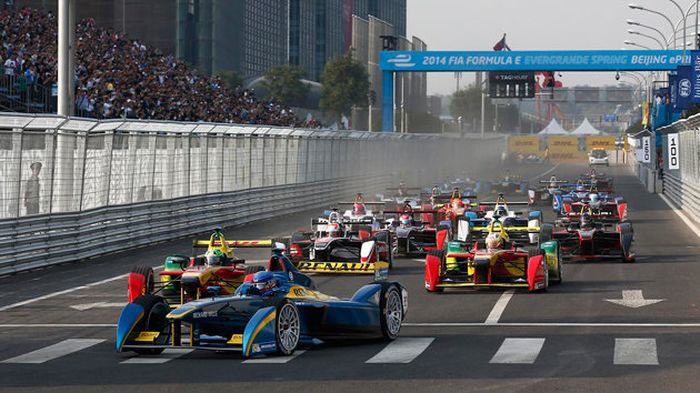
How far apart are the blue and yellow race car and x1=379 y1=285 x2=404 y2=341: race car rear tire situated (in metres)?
0.01

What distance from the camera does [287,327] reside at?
1372cm

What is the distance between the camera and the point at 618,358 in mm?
13312

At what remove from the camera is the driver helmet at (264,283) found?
14266 millimetres

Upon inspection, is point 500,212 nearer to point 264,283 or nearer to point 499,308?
point 499,308

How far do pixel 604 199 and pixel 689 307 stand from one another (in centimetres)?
1840

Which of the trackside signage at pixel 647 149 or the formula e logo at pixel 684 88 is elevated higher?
the formula e logo at pixel 684 88

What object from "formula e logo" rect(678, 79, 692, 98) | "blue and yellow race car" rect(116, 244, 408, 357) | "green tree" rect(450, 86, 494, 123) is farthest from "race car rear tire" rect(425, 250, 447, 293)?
"green tree" rect(450, 86, 494, 123)

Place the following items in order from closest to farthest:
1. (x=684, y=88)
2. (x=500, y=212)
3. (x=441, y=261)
Result: (x=441, y=261), (x=500, y=212), (x=684, y=88)

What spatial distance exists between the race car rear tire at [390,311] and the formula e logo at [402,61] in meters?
54.2

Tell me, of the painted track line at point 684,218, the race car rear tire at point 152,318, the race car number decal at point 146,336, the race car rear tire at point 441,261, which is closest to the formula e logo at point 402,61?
the painted track line at point 684,218

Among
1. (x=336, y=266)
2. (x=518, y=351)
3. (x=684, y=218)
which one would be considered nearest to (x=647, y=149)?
(x=684, y=218)

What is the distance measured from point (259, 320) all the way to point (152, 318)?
1.30m

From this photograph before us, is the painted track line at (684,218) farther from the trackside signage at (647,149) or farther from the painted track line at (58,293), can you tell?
the painted track line at (58,293)

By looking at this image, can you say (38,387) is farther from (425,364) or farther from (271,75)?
(271,75)
